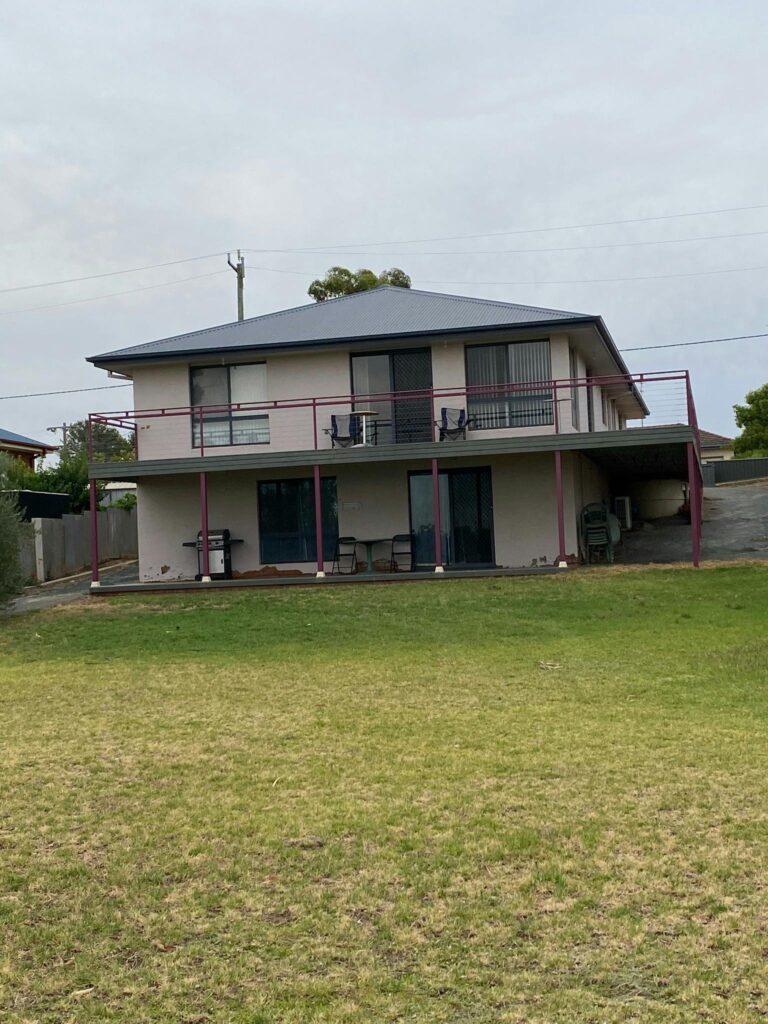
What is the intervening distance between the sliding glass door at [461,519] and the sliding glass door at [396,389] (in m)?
1.10

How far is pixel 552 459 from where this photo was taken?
21.3 metres

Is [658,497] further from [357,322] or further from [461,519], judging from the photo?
[357,322]

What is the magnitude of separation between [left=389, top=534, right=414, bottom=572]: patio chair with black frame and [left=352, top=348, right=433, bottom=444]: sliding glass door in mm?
2044

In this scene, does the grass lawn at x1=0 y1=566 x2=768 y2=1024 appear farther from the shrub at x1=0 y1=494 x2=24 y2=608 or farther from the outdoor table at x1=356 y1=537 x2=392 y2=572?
the outdoor table at x1=356 y1=537 x2=392 y2=572

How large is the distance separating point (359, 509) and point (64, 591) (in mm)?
6877

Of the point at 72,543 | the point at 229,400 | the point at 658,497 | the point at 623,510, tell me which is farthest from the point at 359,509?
the point at 658,497

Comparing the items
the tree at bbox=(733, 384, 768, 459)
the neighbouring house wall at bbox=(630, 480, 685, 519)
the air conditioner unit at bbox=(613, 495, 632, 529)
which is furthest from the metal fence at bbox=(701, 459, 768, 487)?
the air conditioner unit at bbox=(613, 495, 632, 529)

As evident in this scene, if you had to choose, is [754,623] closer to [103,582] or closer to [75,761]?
[75,761]

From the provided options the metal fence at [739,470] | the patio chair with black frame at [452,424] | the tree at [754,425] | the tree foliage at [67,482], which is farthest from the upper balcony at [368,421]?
the tree at [754,425]

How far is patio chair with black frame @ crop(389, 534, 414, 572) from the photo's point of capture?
21.6m

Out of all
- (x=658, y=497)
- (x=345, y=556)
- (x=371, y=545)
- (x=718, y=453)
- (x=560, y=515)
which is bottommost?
(x=345, y=556)

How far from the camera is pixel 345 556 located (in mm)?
22000

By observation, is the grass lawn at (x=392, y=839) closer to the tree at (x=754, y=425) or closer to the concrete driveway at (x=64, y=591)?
the concrete driveway at (x=64, y=591)

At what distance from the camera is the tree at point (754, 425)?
178 ft
